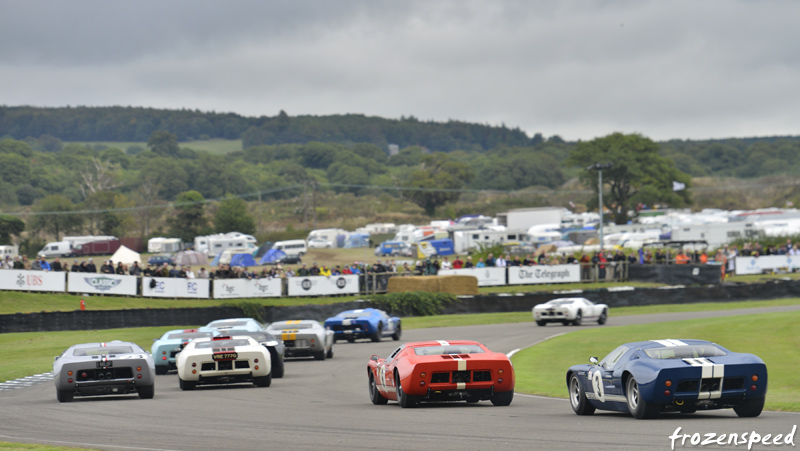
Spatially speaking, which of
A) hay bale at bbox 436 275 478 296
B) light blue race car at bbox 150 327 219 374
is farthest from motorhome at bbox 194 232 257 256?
light blue race car at bbox 150 327 219 374

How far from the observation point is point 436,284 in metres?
41.2

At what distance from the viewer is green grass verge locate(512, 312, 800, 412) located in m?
15.8

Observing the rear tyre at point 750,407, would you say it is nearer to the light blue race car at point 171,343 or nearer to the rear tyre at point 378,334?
the light blue race car at point 171,343

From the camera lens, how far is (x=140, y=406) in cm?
1329

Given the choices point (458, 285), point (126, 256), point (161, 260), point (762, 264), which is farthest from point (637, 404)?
point (161, 260)

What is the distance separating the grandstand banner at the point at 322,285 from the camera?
41.5 metres

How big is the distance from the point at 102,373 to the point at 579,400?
7658 mm

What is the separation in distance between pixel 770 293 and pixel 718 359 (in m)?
34.7

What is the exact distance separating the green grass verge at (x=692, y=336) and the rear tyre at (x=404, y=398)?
3.39m

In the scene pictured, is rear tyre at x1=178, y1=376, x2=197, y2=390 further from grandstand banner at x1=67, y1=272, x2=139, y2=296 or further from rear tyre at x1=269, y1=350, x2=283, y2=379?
grandstand banner at x1=67, y1=272, x2=139, y2=296

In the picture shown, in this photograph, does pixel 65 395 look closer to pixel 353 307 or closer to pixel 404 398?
pixel 404 398

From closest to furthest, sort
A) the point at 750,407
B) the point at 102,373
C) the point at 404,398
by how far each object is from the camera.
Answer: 1. the point at 750,407
2. the point at 404,398
3. the point at 102,373

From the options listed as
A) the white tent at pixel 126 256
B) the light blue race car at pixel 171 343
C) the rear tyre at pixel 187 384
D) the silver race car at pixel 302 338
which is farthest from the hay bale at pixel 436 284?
the rear tyre at pixel 187 384

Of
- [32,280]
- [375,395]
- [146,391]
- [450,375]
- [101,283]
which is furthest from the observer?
[101,283]
